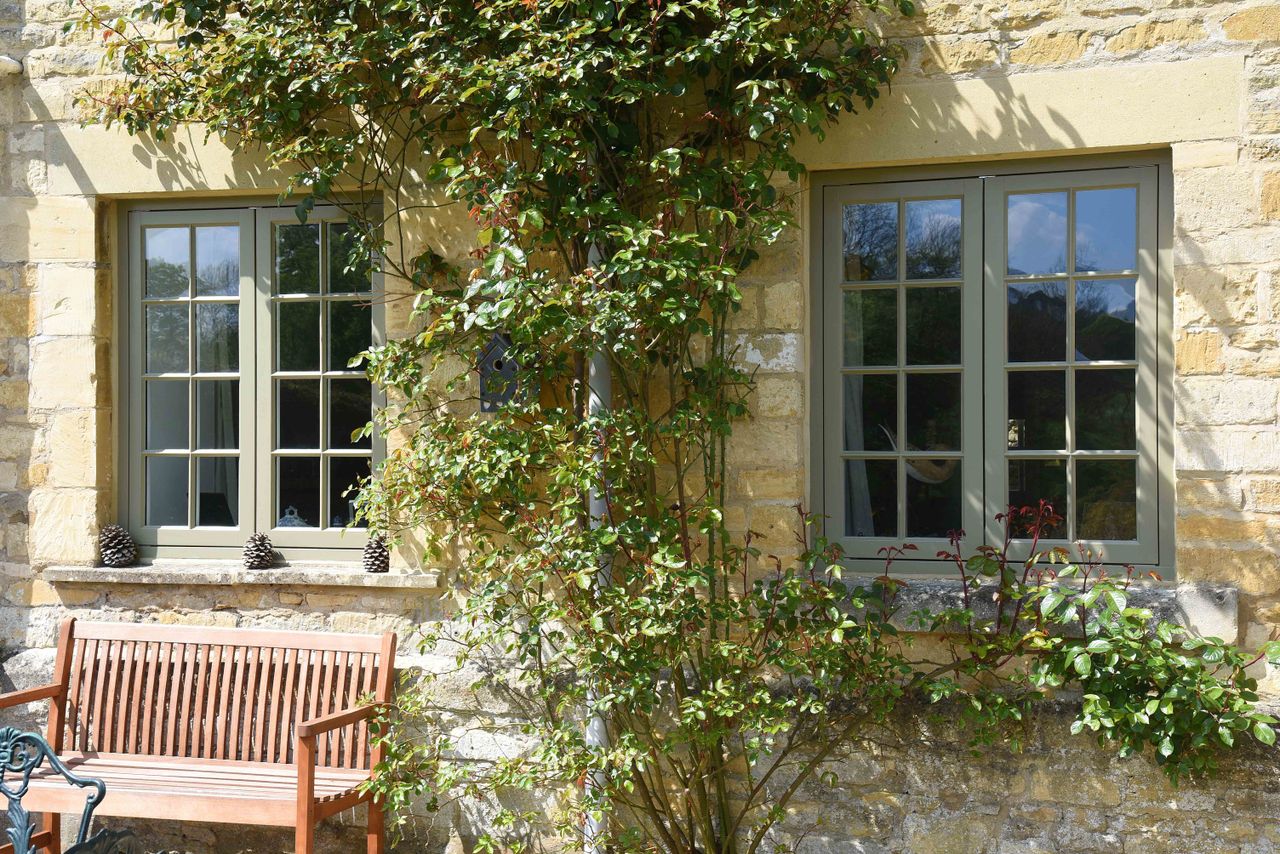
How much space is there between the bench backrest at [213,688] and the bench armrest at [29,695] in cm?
5

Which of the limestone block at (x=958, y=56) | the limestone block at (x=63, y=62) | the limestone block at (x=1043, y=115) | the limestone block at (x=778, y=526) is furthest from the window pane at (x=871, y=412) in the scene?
the limestone block at (x=63, y=62)

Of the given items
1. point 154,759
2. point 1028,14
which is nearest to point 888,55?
point 1028,14

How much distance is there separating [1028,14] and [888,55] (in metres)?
0.50

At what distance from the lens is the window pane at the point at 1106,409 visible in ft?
13.7

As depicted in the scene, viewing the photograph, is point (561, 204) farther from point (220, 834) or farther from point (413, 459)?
point (220, 834)

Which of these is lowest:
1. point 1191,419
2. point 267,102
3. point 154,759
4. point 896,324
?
point 154,759

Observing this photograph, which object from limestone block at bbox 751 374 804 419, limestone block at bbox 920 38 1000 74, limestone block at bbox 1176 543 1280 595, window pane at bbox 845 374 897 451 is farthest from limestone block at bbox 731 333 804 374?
limestone block at bbox 1176 543 1280 595

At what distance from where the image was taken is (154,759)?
180 inches

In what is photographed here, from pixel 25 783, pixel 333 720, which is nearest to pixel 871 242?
pixel 333 720

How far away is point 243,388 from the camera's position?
4.97 m

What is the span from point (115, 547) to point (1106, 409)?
155 inches

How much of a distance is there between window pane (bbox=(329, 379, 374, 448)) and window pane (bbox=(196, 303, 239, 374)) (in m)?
0.49

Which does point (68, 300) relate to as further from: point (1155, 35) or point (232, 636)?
point (1155, 35)

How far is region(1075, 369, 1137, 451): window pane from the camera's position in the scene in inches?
165
